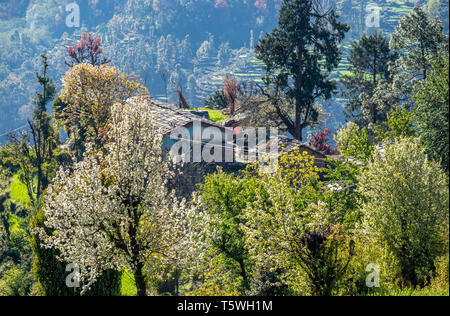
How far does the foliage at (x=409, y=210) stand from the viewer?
62.7 ft

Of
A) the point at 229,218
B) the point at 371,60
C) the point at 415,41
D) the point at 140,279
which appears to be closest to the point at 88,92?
the point at 229,218

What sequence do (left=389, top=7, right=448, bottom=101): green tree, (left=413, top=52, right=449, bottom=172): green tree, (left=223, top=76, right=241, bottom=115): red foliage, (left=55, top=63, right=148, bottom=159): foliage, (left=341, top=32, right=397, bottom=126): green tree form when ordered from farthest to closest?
(left=223, top=76, right=241, bottom=115): red foliage
(left=341, top=32, right=397, bottom=126): green tree
(left=389, top=7, right=448, bottom=101): green tree
(left=55, top=63, right=148, bottom=159): foliage
(left=413, top=52, right=449, bottom=172): green tree

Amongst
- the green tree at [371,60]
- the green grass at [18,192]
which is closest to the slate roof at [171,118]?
the green grass at [18,192]

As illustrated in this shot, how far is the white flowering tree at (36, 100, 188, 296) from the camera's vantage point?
641 inches

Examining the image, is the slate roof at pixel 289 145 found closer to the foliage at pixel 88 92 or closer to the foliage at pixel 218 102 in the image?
the foliage at pixel 88 92

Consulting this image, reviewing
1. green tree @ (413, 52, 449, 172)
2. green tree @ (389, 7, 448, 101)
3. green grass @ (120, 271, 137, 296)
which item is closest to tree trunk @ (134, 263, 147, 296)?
green grass @ (120, 271, 137, 296)

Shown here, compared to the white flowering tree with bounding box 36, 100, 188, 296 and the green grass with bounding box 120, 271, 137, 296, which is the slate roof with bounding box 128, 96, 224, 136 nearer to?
the green grass with bounding box 120, 271, 137, 296

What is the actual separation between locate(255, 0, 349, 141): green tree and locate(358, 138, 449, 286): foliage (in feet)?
93.2

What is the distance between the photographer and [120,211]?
54.6ft

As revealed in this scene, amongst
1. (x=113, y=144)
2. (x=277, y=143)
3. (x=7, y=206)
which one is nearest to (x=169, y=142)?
(x=277, y=143)

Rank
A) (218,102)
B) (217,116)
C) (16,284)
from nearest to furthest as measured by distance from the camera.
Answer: (16,284) → (217,116) → (218,102)

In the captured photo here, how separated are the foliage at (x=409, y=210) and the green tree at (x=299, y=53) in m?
28.4

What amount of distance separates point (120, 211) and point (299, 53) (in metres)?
35.9

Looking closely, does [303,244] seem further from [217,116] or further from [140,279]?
[217,116]
